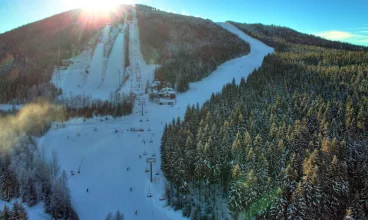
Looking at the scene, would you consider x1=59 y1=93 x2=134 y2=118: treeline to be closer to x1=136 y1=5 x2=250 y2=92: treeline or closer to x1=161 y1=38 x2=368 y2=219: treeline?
x1=136 y1=5 x2=250 y2=92: treeline

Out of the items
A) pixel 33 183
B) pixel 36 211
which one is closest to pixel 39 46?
pixel 33 183

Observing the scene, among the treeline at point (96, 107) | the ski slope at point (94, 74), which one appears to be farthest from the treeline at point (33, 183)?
the ski slope at point (94, 74)

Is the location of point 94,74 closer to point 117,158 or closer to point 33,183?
point 117,158

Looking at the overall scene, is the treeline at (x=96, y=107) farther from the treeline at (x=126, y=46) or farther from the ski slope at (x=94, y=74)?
the treeline at (x=126, y=46)

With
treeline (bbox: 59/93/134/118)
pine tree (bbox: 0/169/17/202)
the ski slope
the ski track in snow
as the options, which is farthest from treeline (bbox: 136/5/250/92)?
pine tree (bbox: 0/169/17/202)

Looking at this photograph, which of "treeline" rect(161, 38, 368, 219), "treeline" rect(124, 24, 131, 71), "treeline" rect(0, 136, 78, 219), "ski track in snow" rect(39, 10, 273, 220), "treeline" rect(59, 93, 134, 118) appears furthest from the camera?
"treeline" rect(124, 24, 131, 71)

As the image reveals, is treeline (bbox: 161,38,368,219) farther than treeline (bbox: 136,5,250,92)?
No
